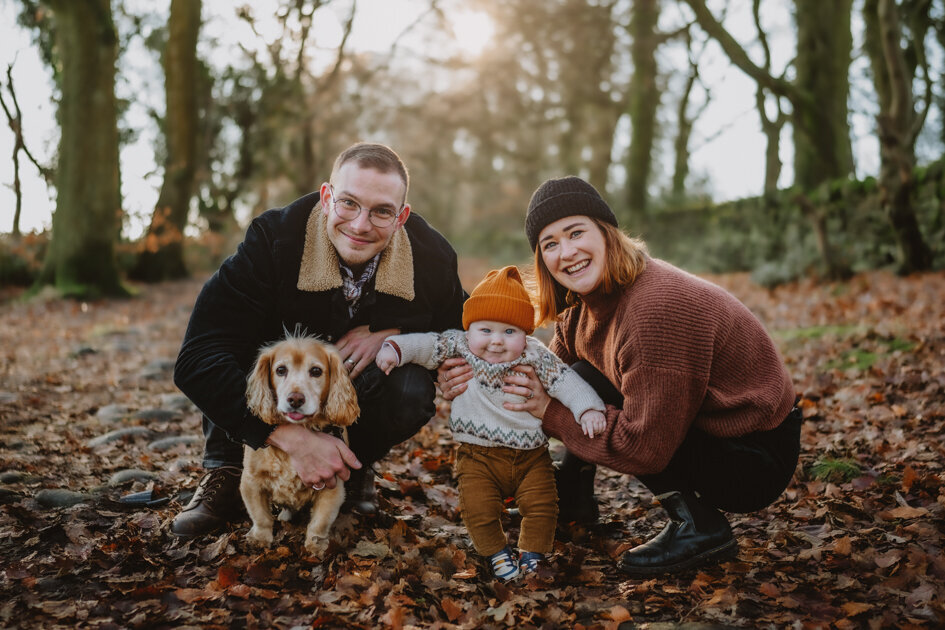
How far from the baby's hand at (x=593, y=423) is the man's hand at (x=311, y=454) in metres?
1.09

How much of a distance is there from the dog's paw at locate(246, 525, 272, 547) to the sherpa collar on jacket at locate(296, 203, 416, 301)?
122 cm

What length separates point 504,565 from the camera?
3053mm

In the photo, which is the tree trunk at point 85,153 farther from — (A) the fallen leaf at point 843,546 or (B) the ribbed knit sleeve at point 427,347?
(A) the fallen leaf at point 843,546

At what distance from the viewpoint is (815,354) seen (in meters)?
6.79

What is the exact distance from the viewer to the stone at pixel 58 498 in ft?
12.1

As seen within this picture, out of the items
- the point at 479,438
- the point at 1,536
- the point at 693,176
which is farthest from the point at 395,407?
the point at 693,176

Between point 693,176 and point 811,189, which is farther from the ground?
point 693,176

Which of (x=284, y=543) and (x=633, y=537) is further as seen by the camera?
(x=633, y=537)

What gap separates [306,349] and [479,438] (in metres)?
0.95

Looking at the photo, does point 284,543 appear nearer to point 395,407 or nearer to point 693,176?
point 395,407

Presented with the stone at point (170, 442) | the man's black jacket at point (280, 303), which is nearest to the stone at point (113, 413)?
the stone at point (170, 442)

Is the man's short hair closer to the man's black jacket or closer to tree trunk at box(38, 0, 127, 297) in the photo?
the man's black jacket

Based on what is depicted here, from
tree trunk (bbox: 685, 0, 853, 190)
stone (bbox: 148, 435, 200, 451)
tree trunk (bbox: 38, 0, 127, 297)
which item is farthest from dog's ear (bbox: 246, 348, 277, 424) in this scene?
tree trunk (bbox: 685, 0, 853, 190)

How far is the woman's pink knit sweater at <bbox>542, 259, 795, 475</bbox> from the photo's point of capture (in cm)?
289
